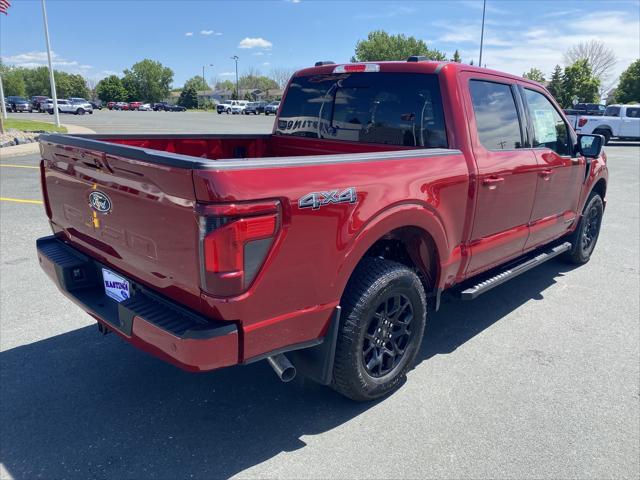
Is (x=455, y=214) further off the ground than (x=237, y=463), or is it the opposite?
(x=455, y=214)

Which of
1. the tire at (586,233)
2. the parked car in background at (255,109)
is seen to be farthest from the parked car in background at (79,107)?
the tire at (586,233)

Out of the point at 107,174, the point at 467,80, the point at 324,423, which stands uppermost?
the point at 467,80

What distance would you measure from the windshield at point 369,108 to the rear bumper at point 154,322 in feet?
6.71

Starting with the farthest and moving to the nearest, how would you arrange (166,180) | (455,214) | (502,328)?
(502,328)
(455,214)
(166,180)

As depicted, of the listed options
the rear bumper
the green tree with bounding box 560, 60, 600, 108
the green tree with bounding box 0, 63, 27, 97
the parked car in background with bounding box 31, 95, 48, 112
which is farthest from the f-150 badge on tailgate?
the green tree with bounding box 0, 63, 27, 97

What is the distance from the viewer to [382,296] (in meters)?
2.85

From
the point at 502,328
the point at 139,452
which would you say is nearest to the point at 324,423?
the point at 139,452

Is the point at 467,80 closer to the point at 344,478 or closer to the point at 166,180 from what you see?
the point at 166,180

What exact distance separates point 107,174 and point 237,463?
1622 mm

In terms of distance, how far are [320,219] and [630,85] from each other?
5350 centimetres

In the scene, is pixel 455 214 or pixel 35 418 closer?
pixel 35 418

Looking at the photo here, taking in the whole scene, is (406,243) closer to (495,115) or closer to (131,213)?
(495,115)

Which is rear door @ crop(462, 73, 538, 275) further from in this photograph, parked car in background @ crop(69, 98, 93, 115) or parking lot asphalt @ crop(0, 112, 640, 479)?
parked car in background @ crop(69, 98, 93, 115)

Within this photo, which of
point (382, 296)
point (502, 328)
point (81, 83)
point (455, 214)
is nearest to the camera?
point (382, 296)
